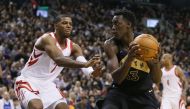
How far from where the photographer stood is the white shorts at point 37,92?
682cm

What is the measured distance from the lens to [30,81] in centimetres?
697

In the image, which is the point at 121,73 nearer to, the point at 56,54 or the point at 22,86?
the point at 56,54

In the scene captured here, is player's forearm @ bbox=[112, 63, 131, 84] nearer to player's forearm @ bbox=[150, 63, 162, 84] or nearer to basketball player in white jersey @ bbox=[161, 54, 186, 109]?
player's forearm @ bbox=[150, 63, 162, 84]

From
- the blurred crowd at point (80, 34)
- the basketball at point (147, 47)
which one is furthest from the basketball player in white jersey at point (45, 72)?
the blurred crowd at point (80, 34)

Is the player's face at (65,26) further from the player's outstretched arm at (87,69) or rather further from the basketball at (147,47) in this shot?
the basketball at (147,47)

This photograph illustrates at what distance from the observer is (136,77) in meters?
5.79

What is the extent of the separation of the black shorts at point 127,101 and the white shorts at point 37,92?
122 centimetres

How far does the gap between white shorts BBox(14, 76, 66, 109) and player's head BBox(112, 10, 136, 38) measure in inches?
60.7

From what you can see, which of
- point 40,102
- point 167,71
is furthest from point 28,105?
point 167,71

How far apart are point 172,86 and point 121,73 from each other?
21.0ft

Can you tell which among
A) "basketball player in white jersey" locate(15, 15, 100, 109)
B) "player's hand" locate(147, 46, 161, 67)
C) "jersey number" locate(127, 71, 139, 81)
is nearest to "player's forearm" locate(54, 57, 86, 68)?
"basketball player in white jersey" locate(15, 15, 100, 109)

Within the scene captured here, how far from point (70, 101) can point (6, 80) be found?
2.24 m

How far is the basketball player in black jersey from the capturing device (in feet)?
18.9

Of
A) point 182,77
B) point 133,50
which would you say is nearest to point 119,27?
point 133,50
